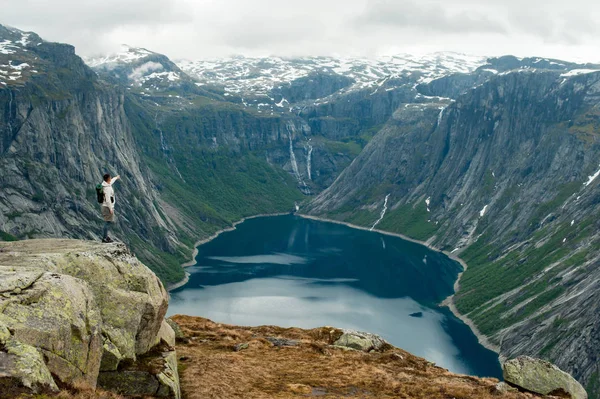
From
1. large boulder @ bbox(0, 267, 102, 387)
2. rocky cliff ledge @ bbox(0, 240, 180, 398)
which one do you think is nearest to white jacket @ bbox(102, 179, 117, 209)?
rocky cliff ledge @ bbox(0, 240, 180, 398)

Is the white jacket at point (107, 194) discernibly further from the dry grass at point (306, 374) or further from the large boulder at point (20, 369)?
the large boulder at point (20, 369)

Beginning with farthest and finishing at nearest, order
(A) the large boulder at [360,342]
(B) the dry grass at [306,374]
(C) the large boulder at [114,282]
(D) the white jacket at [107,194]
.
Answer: (A) the large boulder at [360,342] → (D) the white jacket at [107,194] → (B) the dry grass at [306,374] → (C) the large boulder at [114,282]

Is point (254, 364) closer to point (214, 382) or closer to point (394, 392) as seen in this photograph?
point (214, 382)

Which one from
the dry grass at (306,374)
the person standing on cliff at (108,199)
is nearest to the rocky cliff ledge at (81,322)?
the person standing on cliff at (108,199)

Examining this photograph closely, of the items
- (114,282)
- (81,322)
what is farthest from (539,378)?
(81,322)

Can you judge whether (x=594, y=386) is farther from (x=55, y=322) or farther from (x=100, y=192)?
(x=55, y=322)

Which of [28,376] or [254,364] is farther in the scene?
[254,364]

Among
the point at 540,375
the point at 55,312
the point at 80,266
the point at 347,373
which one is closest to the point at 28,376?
the point at 55,312
